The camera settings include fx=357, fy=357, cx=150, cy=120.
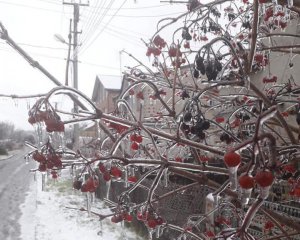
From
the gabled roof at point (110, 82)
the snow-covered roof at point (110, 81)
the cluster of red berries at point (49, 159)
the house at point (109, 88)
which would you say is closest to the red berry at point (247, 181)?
the cluster of red berries at point (49, 159)

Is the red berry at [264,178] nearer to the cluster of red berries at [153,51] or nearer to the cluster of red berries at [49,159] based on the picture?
the cluster of red berries at [49,159]

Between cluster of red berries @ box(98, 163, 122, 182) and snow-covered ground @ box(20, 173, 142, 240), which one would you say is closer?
cluster of red berries @ box(98, 163, 122, 182)

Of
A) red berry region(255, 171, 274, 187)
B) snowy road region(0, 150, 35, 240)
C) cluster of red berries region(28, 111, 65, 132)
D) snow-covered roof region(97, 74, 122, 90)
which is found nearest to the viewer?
red berry region(255, 171, 274, 187)

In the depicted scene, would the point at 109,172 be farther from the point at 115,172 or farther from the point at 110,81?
the point at 110,81

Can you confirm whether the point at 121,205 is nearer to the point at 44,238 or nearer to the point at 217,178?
the point at 217,178

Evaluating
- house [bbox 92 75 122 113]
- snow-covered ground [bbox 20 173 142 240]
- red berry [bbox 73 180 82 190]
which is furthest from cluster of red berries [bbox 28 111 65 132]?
house [bbox 92 75 122 113]

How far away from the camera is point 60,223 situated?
941 centimetres

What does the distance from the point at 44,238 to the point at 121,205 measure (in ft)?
21.4

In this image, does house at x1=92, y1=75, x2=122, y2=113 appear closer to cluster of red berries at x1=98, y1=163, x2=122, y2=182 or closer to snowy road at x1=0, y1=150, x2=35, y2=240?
snowy road at x1=0, y1=150, x2=35, y2=240

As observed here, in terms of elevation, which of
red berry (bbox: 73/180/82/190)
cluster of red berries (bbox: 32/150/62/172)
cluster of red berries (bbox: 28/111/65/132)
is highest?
cluster of red berries (bbox: 28/111/65/132)

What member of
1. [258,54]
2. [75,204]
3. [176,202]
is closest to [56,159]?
[258,54]

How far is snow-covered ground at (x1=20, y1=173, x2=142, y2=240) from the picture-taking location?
8.21 meters

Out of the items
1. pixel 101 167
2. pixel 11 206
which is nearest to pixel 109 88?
pixel 11 206

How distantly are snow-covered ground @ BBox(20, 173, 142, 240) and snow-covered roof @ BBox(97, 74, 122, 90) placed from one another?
1910 cm
